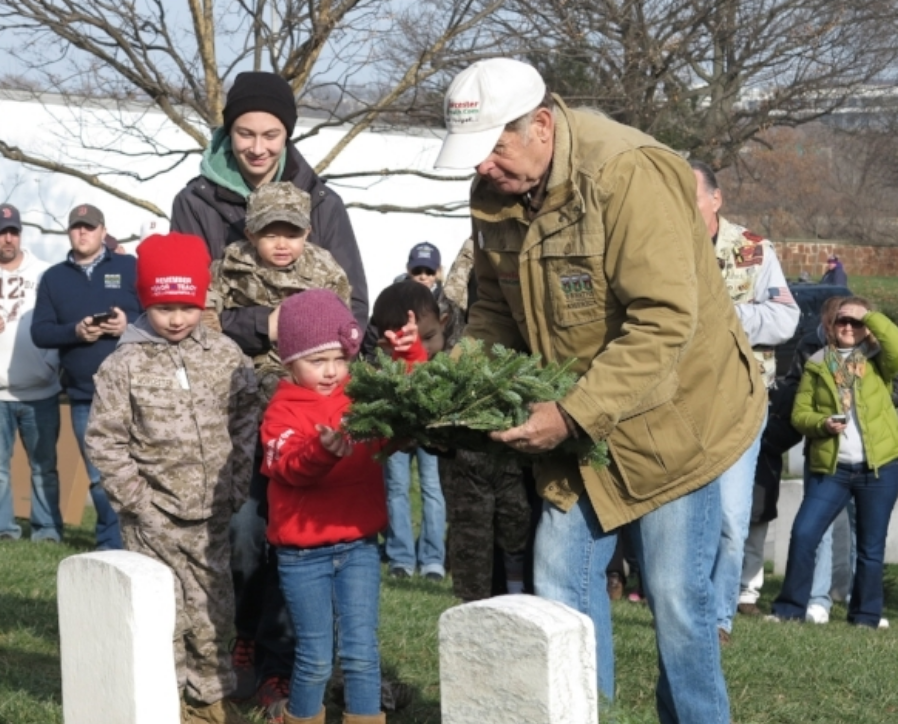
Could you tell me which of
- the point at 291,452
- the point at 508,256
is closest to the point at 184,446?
the point at 291,452

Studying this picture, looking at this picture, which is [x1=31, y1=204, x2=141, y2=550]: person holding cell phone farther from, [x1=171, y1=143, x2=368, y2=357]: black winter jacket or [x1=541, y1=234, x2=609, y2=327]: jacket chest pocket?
[x1=541, y1=234, x2=609, y2=327]: jacket chest pocket

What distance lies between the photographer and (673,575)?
450 cm

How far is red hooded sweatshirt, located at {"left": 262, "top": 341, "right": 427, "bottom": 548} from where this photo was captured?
16.4 feet

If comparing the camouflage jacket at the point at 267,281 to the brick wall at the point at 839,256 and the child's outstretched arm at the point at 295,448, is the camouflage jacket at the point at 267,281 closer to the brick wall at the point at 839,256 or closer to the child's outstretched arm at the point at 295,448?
the child's outstretched arm at the point at 295,448

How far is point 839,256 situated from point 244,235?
1647 inches

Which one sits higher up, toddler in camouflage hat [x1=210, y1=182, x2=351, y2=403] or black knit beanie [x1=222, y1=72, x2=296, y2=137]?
black knit beanie [x1=222, y1=72, x2=296, y2=137]

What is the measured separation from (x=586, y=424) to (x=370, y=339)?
3172 millimetres

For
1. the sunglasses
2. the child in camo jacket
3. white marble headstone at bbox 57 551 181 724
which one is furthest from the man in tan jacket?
the sunglasses

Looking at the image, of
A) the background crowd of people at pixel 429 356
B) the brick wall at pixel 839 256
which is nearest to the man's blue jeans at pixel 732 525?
the background crowd of people at pixel 429 356

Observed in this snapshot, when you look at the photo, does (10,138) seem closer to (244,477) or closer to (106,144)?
(106,144)

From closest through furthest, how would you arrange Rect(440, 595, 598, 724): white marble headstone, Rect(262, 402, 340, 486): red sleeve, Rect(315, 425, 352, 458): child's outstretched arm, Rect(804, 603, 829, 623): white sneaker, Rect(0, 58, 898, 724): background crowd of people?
Rect(440, 595, 598, 724): white marble headstone < Rect(0, 58, 898, 724): background crowd of people < Rect(315, 425, 352, 458): child's outstretched arm < Rect(262, 402, 340, 486): red sleeve < Rect(804, 603, 829, 623): white sneaker

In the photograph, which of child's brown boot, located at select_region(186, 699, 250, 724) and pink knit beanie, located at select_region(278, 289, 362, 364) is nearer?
pink knit beanie, located at select_region(278, 289, 362, 364)

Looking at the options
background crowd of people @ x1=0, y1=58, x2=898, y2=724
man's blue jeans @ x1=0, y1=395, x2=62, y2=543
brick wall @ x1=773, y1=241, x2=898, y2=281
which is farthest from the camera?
brick wall @ x1=773, y1=241, x2=898, y2=281

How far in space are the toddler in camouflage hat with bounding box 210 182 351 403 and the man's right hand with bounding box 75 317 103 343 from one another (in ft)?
15.4
